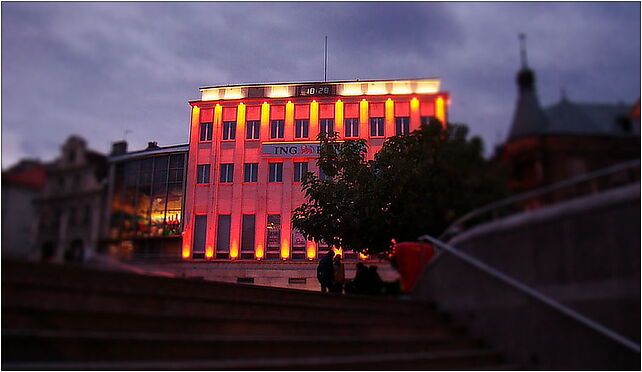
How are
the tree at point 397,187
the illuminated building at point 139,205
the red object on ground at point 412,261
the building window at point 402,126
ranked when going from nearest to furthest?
the illuminated building at point 139,205 < the tree at point 397,187 < the red object on ground at point 412,261 < the building window at point 402,126

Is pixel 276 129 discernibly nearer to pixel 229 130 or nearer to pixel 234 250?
pixel 229 130

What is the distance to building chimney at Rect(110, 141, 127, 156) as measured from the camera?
728 centimetres

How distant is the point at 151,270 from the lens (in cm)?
656

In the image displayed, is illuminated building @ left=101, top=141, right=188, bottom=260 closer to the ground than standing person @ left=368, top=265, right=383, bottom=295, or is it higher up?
higher up

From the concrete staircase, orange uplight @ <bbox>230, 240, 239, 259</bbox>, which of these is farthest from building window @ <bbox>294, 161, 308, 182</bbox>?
the concrete staircase

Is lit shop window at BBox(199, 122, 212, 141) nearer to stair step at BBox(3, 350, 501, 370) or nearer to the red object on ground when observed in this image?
the red object on ground

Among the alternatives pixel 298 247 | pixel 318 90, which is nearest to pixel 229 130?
pixel 318 90

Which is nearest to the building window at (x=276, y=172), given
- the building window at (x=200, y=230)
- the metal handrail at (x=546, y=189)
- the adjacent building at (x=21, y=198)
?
the building window at (x=200, y=230)

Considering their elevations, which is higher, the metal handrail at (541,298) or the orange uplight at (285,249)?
the orange uplight at (285,249)

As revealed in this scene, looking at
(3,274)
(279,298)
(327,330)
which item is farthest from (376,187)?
(3,274)

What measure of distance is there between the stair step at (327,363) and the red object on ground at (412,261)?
2770 millimetres

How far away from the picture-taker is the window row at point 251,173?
16.3 meters

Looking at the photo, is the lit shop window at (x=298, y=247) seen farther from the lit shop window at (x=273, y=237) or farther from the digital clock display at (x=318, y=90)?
the digital clock display at (x=318, y=90)

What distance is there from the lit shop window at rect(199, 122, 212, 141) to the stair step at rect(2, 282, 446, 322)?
317 inches
